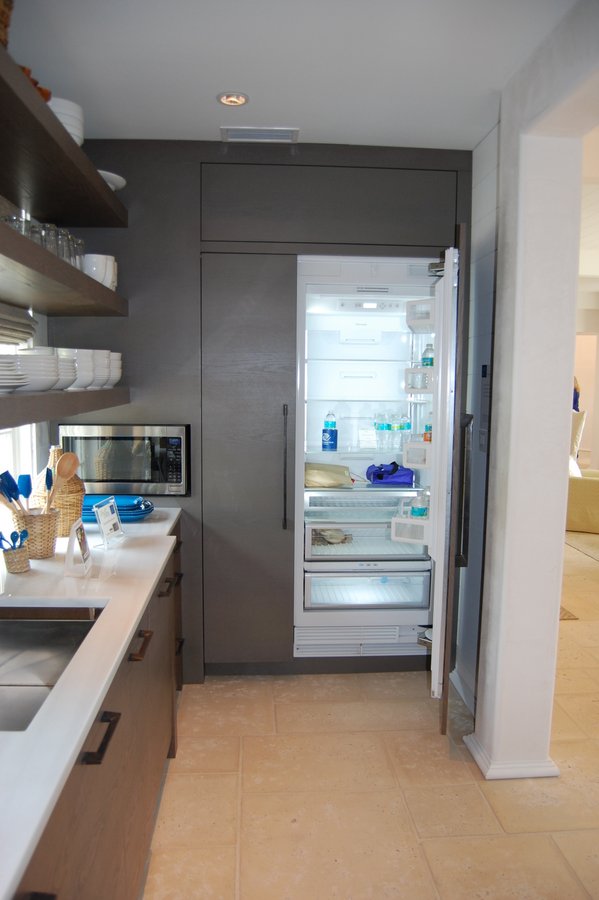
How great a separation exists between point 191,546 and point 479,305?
5.66ft

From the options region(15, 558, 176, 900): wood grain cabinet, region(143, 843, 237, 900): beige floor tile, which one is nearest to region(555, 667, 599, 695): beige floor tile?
region(143, 843, 237, 900): beige floor tile

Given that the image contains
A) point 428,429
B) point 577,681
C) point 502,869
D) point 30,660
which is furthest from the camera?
point 577,681

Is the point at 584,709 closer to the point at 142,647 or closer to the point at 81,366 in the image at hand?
the point at 142,647

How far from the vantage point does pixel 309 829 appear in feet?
6.80

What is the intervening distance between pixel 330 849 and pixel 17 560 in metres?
1.35

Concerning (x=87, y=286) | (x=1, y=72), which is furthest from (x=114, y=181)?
(x=1, y=72)

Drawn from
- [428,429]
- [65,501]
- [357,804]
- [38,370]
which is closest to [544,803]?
[357,804]

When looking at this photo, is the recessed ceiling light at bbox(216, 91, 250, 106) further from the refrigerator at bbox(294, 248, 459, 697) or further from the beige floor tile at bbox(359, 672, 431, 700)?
the beige floor tile at bbox(359, 672, 431, 700)

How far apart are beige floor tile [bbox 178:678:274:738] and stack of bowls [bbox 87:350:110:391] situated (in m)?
1.48

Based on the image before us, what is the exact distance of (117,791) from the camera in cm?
142

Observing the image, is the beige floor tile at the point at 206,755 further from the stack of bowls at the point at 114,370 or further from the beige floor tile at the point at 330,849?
the stack of bowls at the point at 114,370

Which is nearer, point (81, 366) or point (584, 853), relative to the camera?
point (584, 853)

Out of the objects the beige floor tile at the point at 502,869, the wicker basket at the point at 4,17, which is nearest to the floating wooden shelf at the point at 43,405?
the wicker basket at the point at 4,17

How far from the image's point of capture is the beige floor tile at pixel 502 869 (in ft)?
5.96
